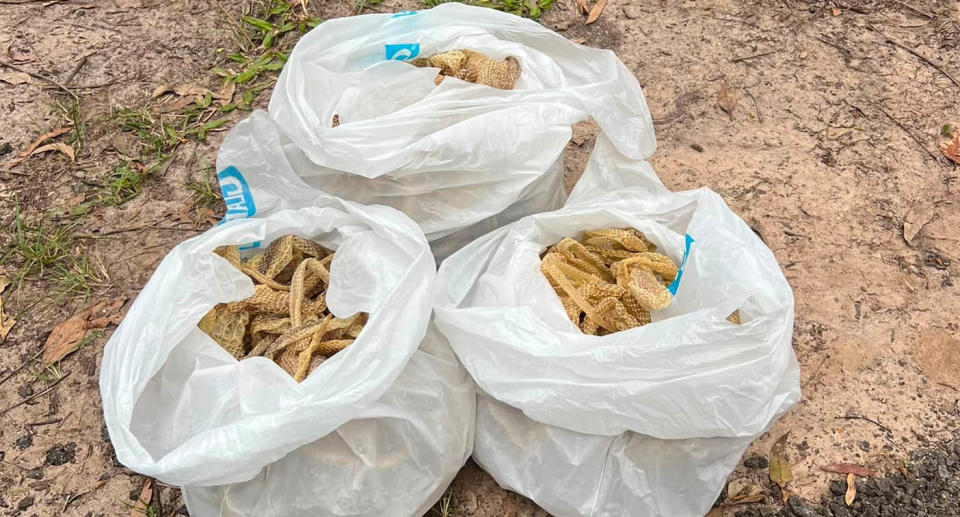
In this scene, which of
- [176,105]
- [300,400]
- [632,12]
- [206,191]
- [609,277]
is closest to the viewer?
[300,400]

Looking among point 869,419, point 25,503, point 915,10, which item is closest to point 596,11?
point 915,10

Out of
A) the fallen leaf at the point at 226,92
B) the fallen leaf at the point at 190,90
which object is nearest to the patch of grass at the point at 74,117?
the fallen leaf at the point at 190,90

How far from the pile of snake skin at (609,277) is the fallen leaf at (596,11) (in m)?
1.23

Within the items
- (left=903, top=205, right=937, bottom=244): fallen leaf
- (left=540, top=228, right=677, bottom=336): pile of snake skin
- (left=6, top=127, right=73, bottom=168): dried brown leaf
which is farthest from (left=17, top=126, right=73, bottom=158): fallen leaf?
(left=903, top=205, right=937, bottom=244): fallen leaf

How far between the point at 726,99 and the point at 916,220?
0.67 meters

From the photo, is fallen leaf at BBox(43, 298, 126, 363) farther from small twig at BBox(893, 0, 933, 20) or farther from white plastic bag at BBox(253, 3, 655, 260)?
small twig at BBox(893, 0, 933, 20)

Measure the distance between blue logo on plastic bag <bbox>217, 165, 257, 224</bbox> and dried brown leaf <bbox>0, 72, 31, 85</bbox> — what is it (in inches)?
49.5

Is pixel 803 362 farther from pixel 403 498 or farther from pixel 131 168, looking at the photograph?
pixel 131 168

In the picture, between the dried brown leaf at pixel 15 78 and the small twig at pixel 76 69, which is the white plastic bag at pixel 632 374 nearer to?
the small twig at pixel 76 69

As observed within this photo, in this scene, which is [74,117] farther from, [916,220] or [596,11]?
[916,220]

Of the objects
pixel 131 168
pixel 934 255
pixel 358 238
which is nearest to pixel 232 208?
pixel 358 238

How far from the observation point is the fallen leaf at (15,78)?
259cm

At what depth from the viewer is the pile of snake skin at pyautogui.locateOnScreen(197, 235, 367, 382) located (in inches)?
60.6

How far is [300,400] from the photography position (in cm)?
132
